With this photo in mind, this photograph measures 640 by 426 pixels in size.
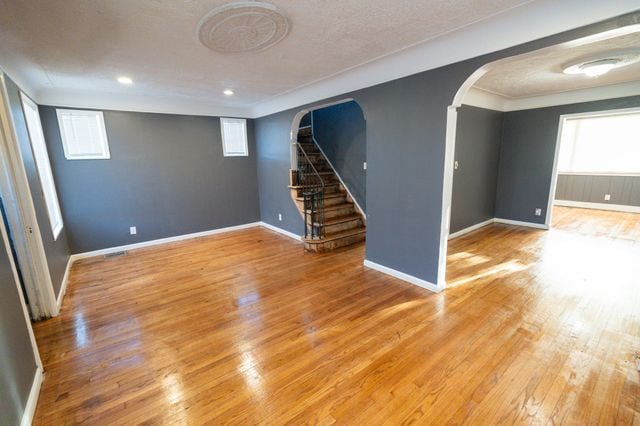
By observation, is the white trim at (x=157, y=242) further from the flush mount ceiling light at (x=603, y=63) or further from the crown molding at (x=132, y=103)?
the flush mount ceiling light at (x=603, y=63)

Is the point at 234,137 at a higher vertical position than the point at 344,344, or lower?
higher

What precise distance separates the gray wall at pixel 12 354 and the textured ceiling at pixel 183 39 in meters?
1.60

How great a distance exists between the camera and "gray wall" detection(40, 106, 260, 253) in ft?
13.4

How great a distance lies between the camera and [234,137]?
550 cm

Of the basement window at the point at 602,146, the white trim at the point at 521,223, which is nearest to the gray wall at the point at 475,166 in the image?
the white trim at the point at 521,223

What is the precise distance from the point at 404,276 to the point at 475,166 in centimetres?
311

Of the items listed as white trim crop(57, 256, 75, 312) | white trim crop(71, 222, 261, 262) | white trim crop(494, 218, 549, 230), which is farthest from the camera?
white trim crop(494, 218, 549, 230)

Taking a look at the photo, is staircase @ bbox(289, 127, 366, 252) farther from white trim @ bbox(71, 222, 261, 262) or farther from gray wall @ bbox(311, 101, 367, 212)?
white trim @ bbox(71, 222, 261, 262)

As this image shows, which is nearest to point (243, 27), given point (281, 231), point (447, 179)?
point (447, 179)

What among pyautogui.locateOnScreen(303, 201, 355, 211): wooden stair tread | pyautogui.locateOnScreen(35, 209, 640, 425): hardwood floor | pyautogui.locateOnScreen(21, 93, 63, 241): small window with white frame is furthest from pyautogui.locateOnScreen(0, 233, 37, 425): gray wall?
pyautogui.locateOnScreen(303, 201, 355, 211): wooden stair tread

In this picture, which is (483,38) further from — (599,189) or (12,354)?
(599,189)

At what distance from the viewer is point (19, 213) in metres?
2.35

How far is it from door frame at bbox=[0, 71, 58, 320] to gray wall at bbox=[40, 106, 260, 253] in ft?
6.13

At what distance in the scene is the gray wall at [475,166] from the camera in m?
4.69
